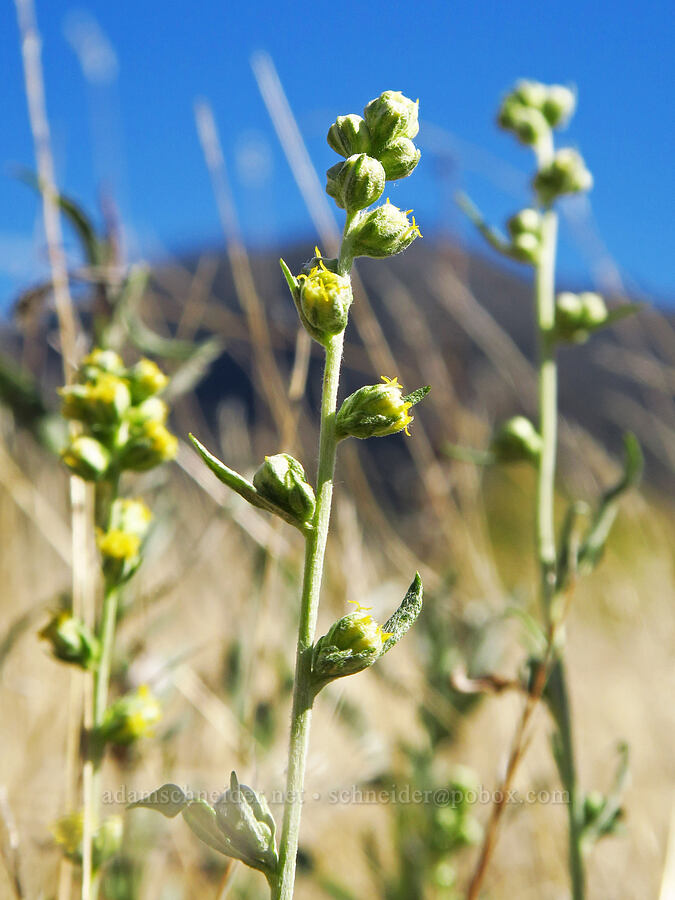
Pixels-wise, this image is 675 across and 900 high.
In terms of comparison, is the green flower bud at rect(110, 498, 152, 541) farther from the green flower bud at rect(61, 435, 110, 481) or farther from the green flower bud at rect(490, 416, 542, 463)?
the green flower bud at rect(490, 416, 542, 463)

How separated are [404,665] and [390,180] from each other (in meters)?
3.02

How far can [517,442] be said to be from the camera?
5.06 ft

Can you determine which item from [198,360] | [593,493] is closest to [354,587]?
[198,360]

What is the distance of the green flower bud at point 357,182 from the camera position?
881 mm

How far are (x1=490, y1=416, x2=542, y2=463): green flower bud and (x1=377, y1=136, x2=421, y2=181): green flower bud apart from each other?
0.67 m

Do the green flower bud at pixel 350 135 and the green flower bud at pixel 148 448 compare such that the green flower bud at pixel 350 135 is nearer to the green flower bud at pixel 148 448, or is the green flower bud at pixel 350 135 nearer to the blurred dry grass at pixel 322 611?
the green flower bud at pixel 148 448

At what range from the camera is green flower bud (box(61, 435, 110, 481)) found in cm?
117

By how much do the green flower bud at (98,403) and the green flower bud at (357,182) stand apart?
504 mm

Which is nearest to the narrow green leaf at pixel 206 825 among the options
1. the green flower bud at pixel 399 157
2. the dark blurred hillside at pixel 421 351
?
the green flower bud at pixel 399 157

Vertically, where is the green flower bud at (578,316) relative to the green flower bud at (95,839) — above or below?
above

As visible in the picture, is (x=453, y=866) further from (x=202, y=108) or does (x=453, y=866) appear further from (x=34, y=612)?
(x=202, y=108)

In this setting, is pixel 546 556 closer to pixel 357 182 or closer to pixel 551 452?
pixel 551 452

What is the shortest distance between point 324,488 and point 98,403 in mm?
564

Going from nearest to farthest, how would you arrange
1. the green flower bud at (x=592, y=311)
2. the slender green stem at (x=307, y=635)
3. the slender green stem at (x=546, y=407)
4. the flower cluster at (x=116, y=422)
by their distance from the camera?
the slender green stem at (x=307, y=635)
the flower cluster at (x=116, y=422)
the slender green stem at (x=546, y=407)
the green flower bud at (x=592, y=311)
